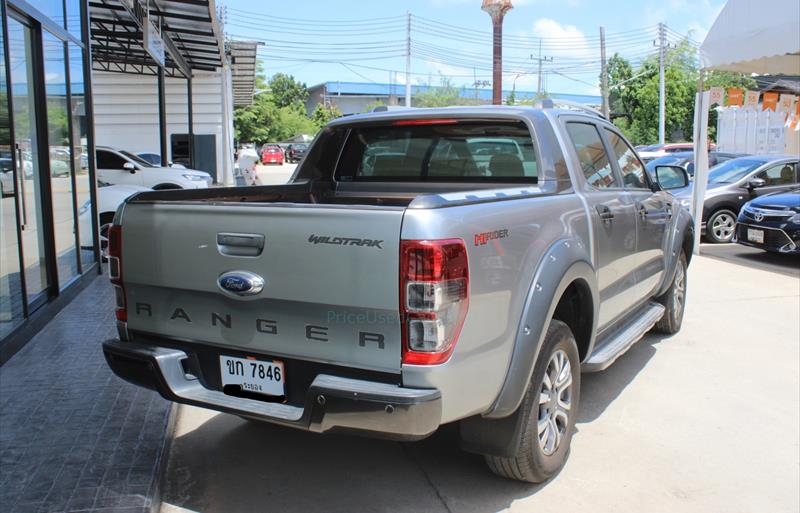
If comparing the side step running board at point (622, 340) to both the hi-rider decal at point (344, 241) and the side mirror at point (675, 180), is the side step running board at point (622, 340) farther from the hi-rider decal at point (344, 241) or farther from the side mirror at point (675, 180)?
the hi-rider decal at point (344, 241)

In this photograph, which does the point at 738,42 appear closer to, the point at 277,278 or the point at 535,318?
the point at 535,318

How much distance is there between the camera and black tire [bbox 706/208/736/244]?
12.8 m

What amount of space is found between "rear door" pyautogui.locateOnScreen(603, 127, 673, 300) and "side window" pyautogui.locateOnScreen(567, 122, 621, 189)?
19 cm

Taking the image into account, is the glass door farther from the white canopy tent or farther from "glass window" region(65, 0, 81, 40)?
the white canopy tent

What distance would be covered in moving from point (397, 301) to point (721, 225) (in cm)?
1186

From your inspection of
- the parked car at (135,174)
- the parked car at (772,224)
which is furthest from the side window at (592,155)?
the parked car at (135,174)

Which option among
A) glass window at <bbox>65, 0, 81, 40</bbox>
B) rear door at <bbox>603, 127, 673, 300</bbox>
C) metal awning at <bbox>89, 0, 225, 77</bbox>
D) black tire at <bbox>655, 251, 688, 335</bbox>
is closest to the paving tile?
rear door at <bbox>603, 127, 673, 300</bbox>

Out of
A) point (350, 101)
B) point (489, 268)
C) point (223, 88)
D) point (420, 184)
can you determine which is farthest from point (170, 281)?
point (350, 101)

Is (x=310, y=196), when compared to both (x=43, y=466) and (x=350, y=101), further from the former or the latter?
(x=350, y=101)

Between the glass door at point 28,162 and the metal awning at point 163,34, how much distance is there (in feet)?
18.2

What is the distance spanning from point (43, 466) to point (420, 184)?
2675 millimetres

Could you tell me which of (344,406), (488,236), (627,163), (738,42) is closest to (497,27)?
(738,42)

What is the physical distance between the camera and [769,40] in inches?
405

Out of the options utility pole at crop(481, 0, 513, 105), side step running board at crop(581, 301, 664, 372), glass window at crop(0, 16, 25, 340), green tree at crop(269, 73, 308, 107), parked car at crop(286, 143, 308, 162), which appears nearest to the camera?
side step running board at crop(581, 301, 664, 372)
